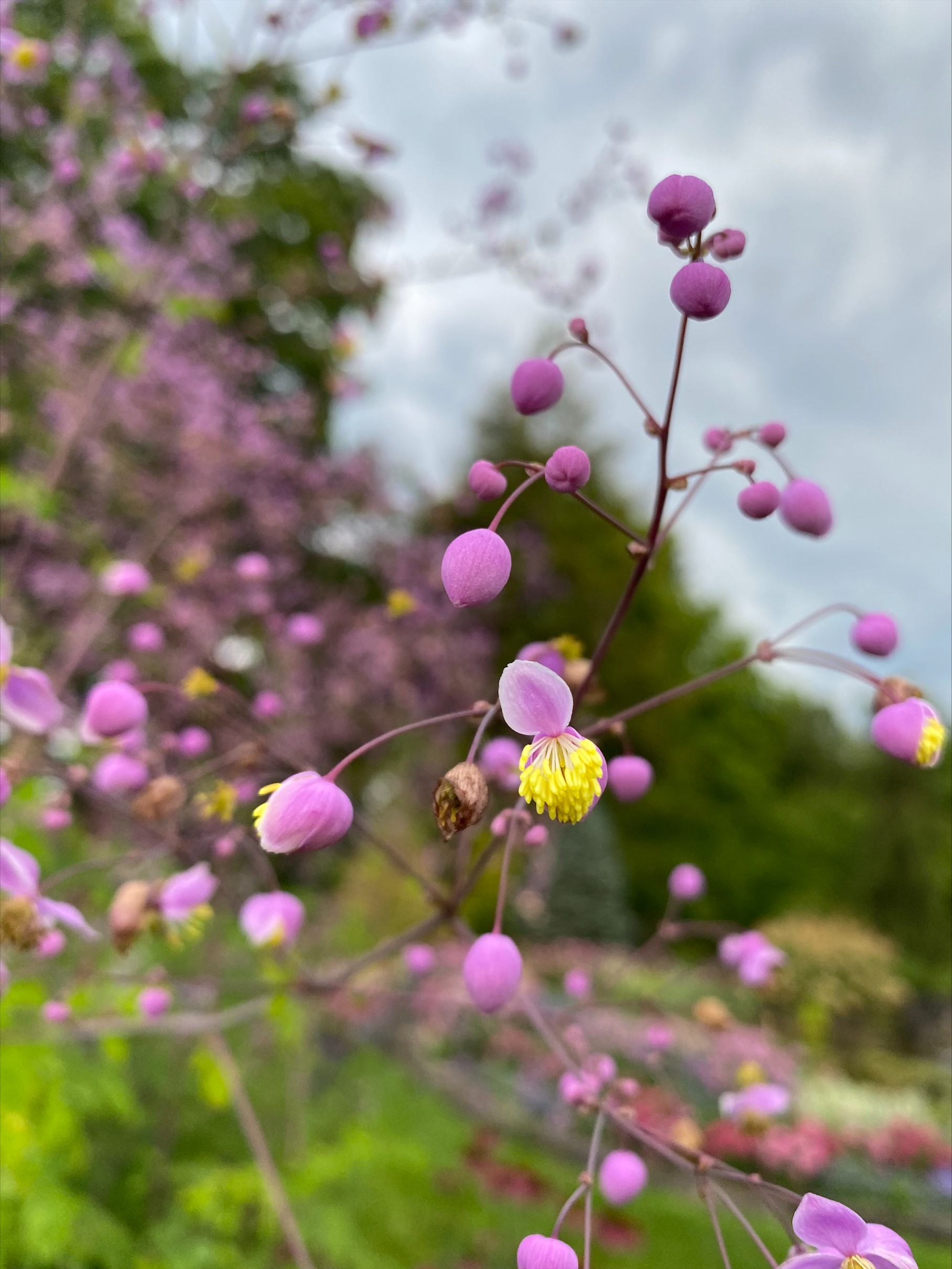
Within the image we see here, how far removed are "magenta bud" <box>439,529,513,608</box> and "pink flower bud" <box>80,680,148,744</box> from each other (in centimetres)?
47

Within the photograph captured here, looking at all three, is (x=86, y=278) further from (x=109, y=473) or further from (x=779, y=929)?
(x=779, y=929)

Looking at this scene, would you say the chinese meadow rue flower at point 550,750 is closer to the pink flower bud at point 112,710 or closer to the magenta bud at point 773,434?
the magenta bud at point 773,434

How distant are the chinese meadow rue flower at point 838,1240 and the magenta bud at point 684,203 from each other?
1.91 ft

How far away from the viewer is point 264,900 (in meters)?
0.97

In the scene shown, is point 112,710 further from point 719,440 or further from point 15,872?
point 719,440

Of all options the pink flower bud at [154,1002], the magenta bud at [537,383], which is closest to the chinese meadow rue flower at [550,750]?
the magenta bud at [537,383]

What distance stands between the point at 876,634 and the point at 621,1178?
55cm

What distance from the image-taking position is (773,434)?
652 millimetres

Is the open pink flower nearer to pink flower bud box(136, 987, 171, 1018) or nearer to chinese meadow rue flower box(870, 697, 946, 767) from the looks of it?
pink flower bud box(136, 987, 171, 1018)

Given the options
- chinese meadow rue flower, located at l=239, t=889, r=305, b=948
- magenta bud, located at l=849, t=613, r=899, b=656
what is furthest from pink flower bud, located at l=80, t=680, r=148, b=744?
magenta bud, located at l=849, t=613, r=899, b=656

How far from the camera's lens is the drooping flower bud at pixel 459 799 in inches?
19.1

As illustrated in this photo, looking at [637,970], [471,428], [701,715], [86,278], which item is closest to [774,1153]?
[86,278]

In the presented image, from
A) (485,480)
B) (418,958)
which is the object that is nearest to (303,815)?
(485,480)

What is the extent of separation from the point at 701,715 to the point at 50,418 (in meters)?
9.33
